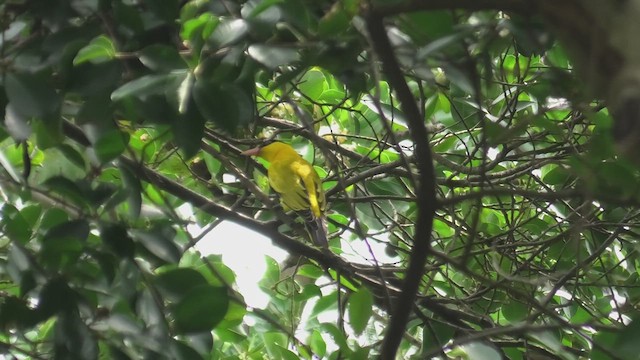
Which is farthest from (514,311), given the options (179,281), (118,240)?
(118,240)

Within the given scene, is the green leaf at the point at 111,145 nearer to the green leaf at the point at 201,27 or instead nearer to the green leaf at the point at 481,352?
the green leaf at the point at 201,27

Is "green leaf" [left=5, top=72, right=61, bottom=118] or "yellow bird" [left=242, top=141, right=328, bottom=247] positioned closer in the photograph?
"green leaf" [left=5, top=72, right=61, bottom=118]

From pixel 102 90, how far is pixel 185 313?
0.46 meters

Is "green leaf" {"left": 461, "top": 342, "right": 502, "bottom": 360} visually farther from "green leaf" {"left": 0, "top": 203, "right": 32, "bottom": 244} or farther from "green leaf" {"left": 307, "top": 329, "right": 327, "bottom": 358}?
"green leaf" {"left": 0, "top": 203, "right": 32, "bottom": 244}

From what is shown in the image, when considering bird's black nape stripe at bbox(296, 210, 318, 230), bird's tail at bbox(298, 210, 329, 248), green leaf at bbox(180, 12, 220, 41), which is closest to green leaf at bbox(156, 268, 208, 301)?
green leaf at bbox(180, 12, 220, 41)

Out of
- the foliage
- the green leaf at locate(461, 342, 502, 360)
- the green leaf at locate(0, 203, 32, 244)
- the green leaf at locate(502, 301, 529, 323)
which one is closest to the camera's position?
the foliage

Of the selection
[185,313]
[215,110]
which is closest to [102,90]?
[215,110]

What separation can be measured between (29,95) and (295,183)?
8.33 ft

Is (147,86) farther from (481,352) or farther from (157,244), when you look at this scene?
(481,352)

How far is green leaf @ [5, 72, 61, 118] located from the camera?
1546 mm

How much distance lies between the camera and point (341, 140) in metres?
3.54

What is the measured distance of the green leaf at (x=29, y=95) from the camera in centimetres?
155

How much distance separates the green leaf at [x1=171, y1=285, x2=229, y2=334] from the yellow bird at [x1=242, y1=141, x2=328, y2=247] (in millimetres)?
1836

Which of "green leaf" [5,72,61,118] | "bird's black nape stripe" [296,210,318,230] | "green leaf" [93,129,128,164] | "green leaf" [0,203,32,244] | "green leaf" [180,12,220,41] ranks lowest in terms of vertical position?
"green leaf" [0,203,32,244]
